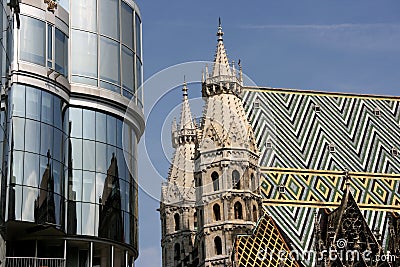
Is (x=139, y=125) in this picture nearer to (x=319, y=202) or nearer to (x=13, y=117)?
(x=13, y=117)

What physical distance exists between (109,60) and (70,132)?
3.62 meters

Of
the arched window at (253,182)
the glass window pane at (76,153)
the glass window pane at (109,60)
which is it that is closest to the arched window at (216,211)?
the arched window at (253,182)

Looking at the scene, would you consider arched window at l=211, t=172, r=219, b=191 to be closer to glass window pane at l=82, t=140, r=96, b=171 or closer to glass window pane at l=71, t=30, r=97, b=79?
glass window pane at l=71, t=30, r=97, b=79

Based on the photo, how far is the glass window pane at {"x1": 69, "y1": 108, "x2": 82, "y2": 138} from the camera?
36.8m

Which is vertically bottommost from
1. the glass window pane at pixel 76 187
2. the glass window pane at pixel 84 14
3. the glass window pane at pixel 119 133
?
the glass window pane at pixel 76 187

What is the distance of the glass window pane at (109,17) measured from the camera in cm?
A: 3875

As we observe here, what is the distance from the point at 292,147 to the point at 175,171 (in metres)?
9.32

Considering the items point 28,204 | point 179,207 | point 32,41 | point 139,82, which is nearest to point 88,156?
point 28,204

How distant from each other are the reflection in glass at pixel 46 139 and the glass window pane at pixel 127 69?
520cm

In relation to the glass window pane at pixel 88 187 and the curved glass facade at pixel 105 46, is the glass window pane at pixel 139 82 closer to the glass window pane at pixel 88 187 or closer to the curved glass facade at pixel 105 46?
the curved glass facade at pixel 105 46

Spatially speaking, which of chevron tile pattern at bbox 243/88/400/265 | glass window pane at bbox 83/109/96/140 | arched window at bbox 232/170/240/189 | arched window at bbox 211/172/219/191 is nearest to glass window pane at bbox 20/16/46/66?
glass window pane at bbox 83/109/96/140

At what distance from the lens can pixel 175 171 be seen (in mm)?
69000

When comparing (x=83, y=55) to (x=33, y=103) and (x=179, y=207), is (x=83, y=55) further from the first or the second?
(x=179, y=207)

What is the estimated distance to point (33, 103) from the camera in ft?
113
